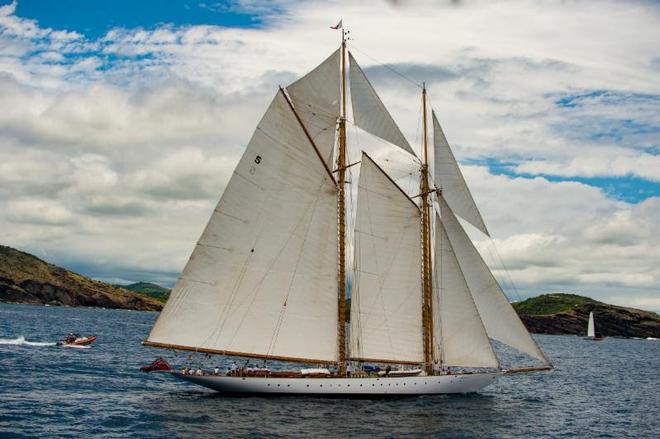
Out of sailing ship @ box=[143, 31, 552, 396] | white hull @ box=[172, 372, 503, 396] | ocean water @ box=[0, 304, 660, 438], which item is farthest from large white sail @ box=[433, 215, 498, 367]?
ocean water @ box=[0, 304, 660, 438]

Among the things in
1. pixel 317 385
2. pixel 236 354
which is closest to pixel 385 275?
pixel 317 385

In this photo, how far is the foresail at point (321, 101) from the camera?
4938 centimetres

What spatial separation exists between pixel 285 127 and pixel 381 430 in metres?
21.7

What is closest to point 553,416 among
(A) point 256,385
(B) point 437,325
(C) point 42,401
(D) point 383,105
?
(B) point 437,325

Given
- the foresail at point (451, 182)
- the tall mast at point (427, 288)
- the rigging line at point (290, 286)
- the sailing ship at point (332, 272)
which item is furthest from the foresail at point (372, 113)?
the rigging line at point (290, 286)

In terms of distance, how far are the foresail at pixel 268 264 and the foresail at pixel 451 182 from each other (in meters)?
9.59

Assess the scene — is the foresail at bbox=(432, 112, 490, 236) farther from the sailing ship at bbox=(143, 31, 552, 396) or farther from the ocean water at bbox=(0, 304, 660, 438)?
the ocean water at bbox=(0, 304, 660, 438)

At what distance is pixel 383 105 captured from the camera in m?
51.3

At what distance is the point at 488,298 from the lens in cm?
5262

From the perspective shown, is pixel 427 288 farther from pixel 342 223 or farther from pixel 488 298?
pixel 342 223

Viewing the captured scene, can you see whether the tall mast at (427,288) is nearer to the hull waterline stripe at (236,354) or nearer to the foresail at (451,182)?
the foresail at (451,182)

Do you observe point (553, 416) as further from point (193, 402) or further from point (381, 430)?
point (193, 402)

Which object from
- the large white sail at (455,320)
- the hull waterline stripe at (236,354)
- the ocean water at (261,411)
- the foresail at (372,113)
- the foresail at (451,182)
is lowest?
the ocean water at (261,411)

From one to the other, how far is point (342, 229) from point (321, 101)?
9.77m
